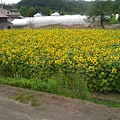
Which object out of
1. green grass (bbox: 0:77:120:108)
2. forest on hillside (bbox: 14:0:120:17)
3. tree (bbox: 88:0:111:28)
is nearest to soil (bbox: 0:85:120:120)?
green grass (bbox: 0:77:120:108)

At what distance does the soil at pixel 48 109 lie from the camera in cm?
291

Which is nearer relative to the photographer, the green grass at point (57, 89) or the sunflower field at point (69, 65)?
the green grass at point (57, 89)

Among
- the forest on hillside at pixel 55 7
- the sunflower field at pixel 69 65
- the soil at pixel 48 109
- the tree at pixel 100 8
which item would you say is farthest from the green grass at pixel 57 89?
the forest on hillside at pixel 55 7

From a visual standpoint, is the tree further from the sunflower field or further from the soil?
the soil

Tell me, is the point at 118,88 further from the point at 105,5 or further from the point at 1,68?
the point at 105,5

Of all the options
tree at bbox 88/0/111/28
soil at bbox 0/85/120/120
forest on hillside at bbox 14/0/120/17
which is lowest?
soil at bbox 0/85/120/120

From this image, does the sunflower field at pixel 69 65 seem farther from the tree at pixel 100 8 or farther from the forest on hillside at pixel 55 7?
the forest on hillside at pixel 55 7

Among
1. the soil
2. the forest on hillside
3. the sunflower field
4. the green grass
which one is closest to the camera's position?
the soil

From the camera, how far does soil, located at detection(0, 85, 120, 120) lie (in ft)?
9.56

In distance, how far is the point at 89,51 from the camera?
5133 mm

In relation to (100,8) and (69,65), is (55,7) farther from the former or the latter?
(69,65)

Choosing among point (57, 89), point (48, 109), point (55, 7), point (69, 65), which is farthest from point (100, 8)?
point (55, 7)

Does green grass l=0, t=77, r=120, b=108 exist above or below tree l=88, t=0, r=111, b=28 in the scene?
below

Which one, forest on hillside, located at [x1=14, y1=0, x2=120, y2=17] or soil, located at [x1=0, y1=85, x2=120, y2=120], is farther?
forest on hillside, located at [x1=14, y1=0, x2=120, y2=17]
